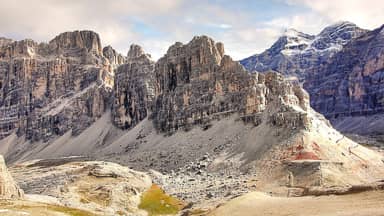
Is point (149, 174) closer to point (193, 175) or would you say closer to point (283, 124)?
point (193, 175)

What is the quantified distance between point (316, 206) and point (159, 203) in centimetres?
6386

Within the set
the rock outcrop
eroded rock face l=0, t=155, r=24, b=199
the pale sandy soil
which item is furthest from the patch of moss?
eroded rock face l=0, t=155, r=24, b=199

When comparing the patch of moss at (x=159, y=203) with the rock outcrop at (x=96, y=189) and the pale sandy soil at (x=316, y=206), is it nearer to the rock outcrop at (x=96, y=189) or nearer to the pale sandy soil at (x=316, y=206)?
the rock outcrop at (x=96, y=189)

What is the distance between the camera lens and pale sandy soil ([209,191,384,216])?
216 ft

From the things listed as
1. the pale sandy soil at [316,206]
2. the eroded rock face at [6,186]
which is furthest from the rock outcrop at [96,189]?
the pale sandy soil at [316,206]

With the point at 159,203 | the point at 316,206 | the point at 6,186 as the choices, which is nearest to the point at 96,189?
the point at 159,203

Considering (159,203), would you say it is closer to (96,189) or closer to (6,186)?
(96,189)

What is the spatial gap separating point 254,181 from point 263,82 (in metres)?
65.7

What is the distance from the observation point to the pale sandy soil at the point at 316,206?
65925mm

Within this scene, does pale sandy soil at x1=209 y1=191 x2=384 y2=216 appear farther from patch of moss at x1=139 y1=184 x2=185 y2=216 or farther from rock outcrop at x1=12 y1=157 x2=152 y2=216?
patch of moss at x1=139 y1=184 x2=185 y2=216

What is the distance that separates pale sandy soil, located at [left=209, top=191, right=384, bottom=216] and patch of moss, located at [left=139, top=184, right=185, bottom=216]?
109 feet

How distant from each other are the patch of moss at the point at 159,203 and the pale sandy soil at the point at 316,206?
109 feet

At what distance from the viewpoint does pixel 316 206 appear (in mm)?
75625

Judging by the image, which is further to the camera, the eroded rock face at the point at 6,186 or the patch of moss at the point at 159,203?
the patch of moss at the point at 159,203
